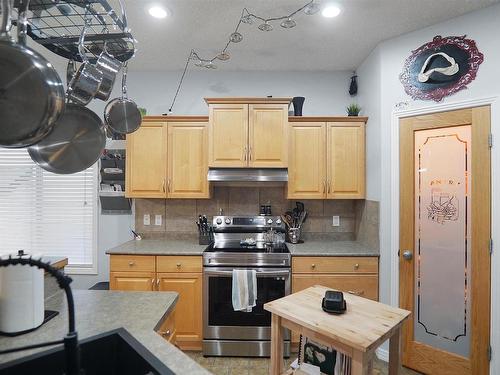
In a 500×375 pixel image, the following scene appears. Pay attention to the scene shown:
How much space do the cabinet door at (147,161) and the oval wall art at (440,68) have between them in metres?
2.42

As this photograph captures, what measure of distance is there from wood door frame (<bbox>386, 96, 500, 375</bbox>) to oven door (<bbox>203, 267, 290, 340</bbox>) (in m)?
0.96

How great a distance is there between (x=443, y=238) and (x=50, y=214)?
4005mm

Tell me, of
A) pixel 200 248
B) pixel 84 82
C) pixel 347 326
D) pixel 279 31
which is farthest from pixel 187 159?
pixel 347 326

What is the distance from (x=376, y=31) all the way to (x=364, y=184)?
1432 mm

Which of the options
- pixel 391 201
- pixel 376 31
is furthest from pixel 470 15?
pixel 391 201

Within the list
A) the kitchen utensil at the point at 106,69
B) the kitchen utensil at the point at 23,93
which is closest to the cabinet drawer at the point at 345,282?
the kitchen utensil at the point at 106,69

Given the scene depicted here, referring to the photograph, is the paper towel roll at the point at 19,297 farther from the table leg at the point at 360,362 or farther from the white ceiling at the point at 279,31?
the white ceiling at the point at 279,31

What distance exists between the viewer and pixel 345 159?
2.95 meters

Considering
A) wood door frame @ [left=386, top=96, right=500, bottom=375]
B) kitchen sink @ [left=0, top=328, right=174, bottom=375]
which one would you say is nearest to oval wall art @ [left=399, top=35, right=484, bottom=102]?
wood door frame @ [left=386, top=96, right=500, bottom=375]

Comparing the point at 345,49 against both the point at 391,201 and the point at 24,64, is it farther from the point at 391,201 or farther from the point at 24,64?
the point at 24,64

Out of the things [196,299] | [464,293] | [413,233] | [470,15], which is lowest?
[196,299]

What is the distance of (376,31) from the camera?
244cm

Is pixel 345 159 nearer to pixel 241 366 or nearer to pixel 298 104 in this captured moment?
pixel 298 104

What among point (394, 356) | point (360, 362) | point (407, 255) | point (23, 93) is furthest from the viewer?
point (407, 255)
